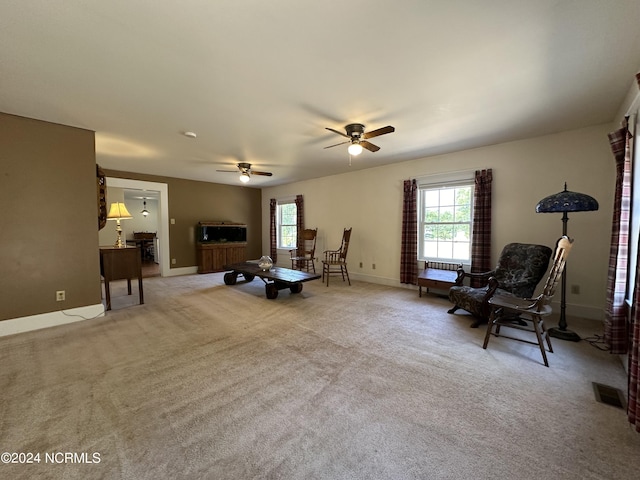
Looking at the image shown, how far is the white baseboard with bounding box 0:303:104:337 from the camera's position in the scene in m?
2.79

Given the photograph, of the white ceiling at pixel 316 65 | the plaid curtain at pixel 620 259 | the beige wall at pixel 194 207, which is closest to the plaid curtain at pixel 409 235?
the white ceiling at pixel 316 65

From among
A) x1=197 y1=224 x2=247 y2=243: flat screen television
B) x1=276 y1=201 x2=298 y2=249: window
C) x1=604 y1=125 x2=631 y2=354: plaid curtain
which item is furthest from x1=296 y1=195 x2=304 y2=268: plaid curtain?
x1=604 y1=125 x2=631 y2=354: plaid curtain

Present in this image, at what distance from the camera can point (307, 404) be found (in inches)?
65.1

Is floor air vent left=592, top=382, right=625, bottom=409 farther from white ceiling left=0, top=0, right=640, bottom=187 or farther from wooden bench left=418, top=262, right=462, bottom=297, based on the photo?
white ceiling left=0, top=0, right=640, bottom=187

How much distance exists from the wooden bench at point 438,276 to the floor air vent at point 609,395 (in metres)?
1.81

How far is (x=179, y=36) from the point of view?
5.42 ft

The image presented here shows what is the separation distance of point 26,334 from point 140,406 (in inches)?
93.6

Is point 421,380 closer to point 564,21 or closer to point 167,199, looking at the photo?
point 564,21

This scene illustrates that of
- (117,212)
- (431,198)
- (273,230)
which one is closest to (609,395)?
(431,198)

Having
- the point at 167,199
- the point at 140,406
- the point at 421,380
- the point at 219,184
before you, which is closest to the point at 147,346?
the point at 140,406

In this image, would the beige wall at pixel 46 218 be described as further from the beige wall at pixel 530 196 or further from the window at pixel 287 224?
the window at pixel 287 224

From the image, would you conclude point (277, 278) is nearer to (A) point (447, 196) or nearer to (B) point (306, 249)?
(B) point (306, 249)

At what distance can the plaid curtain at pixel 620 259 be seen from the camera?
2104 millimetres

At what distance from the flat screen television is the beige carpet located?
12.4 feet
